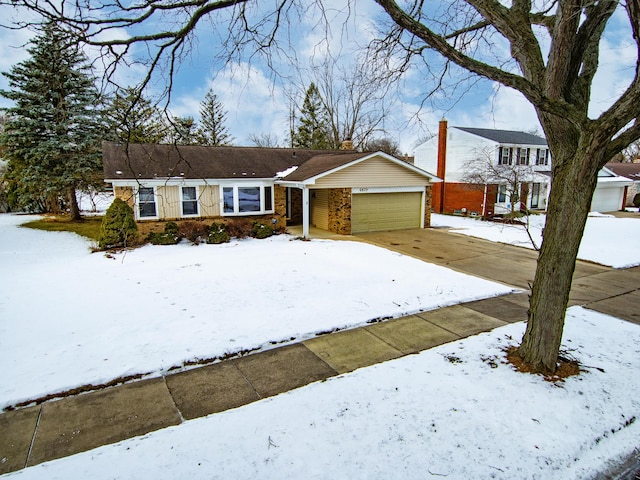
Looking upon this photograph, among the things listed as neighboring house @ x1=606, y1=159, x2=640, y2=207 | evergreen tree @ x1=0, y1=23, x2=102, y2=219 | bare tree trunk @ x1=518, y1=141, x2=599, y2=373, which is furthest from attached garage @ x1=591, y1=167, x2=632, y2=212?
evergreen tree @ x1=0, y1=23, x2=102, y2=219

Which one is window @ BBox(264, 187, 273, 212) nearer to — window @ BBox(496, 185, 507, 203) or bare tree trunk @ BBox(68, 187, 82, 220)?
bare tree trunk @ BBox(68, 187, 82, 220)

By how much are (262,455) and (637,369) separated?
5.11 m

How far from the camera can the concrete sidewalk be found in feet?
12.8

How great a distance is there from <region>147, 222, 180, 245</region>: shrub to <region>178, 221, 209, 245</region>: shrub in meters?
0.25

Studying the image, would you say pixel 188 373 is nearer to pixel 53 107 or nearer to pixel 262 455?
pixel 262 455

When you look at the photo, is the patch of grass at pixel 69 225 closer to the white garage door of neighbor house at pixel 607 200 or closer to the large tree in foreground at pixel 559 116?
the large tree in foreground at pixel 559 116

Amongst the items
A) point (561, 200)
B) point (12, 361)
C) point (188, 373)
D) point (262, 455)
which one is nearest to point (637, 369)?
point (561, 200)

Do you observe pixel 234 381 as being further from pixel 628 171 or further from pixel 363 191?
pixel 628 171

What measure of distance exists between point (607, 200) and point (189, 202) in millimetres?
29729

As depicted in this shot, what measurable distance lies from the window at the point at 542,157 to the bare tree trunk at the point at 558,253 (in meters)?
26.8

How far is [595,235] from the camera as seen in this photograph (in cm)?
1688

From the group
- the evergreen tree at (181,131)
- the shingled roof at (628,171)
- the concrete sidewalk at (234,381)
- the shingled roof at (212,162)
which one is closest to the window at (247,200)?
the shingled roof at (212,162)

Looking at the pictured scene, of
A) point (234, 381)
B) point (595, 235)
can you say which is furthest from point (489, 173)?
point (234, 381)

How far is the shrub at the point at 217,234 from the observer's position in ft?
47.4
